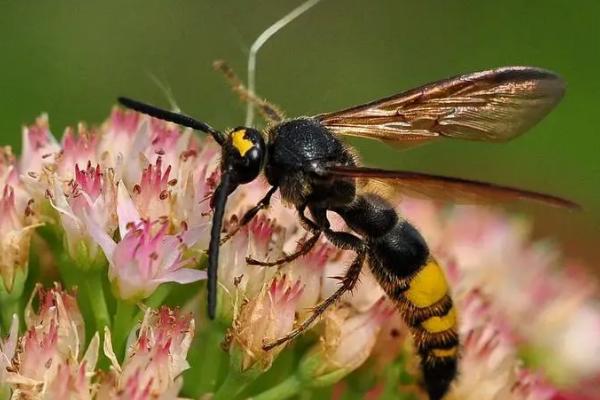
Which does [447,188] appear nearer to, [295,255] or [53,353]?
[295,255]

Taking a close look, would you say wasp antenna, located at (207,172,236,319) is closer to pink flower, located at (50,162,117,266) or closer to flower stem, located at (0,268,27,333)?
pink flower, located at (50,162,117,266)

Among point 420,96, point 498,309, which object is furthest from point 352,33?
point 420,96

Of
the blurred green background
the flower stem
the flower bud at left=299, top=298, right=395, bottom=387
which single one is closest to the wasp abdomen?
the flower bud at left=299, top=298, right=395, bottom=387

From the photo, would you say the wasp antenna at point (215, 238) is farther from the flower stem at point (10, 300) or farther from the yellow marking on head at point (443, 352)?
the yellow marking on head at point (443, 352)

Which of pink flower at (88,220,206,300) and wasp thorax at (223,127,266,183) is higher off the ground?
wasp thorax at (223,127,266,183)

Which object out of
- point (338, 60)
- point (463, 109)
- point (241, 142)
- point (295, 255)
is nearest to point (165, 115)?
point (241, 142)
